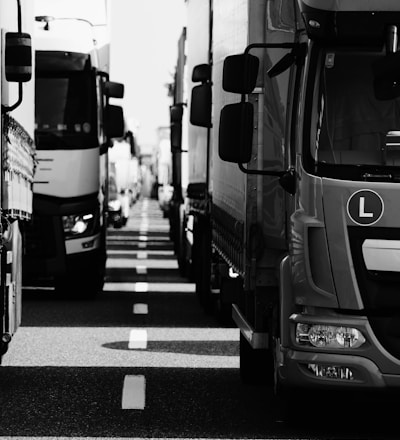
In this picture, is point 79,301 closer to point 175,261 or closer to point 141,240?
point 175,261

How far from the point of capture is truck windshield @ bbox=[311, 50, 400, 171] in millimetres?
7977

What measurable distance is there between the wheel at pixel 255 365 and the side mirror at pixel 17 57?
236 cm

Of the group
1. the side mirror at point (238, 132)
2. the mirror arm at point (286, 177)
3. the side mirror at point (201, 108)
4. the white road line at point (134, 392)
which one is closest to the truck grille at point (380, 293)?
the mirror arm at point (286, 177)

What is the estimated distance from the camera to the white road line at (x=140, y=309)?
1684 cm

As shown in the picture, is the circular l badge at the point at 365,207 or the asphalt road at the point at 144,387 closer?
the circular l badge at the point at 365,207

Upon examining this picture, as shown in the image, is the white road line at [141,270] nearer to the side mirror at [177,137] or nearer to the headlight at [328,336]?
the side mirror at [177,137]

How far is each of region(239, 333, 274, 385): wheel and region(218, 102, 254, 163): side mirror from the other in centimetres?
214

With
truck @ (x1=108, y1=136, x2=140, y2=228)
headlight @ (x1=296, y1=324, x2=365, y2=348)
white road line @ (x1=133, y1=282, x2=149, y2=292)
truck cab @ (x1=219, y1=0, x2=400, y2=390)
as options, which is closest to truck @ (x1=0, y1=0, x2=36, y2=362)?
truck cab @ (x1=219, y1=0, x2=400, y2=390)

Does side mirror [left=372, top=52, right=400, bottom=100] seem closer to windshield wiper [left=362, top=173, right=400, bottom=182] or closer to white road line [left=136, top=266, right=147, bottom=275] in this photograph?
windshield wiper [left=362, top=173, right=400, bottom=182]

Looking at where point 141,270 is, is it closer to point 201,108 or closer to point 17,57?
point 201,108

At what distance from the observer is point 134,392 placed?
10.3 m

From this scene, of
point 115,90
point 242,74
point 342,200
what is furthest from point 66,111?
point 342,200

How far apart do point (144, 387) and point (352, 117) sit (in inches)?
129

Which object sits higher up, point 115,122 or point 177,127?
point 115,122
